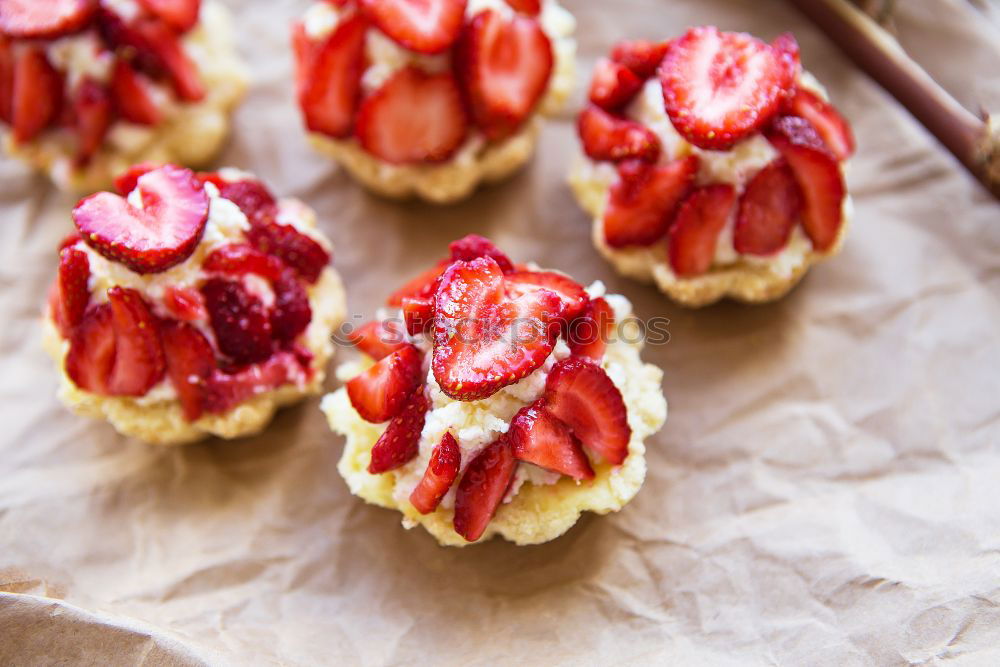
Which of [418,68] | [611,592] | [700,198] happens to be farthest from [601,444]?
[418,68]

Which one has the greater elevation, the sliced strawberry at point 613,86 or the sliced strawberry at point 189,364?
the sliced strawberry at point 613,86

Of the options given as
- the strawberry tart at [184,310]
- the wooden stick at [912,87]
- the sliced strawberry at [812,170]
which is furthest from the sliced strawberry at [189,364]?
the wooden stick at [912,87]

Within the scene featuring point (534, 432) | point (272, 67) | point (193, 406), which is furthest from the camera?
point (272, 67)

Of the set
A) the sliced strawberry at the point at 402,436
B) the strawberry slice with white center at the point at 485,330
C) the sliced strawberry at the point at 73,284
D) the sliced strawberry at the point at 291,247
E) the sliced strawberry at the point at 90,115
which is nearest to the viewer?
the strawberry slice with white center at the point at 485,330

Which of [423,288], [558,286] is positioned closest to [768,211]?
[558,286]

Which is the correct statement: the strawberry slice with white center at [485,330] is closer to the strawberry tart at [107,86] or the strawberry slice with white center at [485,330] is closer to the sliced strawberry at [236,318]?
the sliced strawberry at [236,318]

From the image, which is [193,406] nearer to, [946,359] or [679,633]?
[679,633]
